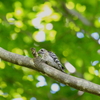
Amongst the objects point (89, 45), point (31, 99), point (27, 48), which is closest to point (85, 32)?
point (89, 45)

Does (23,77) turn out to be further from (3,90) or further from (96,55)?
(96,55)

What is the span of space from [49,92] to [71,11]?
7.04 feet

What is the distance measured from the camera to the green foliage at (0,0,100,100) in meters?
7.11

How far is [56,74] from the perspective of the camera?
395 centimetres

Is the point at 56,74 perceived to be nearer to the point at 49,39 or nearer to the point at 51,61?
the point at 51,61

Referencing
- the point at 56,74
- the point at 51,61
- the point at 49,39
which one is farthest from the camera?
the point at 49,39

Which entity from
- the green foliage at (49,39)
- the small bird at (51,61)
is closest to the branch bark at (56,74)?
the small bird at (51,61)

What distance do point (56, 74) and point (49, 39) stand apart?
379cm

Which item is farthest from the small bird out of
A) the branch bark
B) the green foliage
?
the green foliage

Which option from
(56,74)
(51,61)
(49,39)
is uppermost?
(49,39)

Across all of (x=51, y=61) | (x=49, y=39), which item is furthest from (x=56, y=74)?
(x=49, y=39)

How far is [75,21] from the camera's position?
798 cm

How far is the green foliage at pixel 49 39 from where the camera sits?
23.3ft

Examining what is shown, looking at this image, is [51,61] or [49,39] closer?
[51,61]
